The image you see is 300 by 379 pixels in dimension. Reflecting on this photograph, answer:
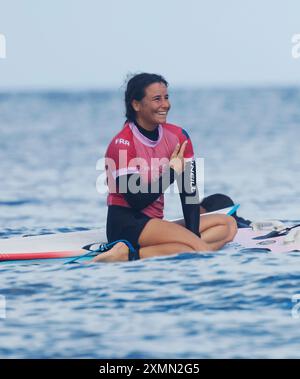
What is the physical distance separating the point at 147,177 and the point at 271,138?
2283 centimetres

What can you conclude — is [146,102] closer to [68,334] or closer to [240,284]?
[240,284]

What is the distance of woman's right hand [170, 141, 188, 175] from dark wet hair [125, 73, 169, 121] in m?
0.56

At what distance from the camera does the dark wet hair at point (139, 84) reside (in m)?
9.08

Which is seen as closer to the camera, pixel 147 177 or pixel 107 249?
pixel 147 177

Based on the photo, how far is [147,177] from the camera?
9.05 m

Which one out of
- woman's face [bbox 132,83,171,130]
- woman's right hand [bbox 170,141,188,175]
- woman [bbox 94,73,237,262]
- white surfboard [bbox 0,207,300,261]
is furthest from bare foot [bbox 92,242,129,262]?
woman's face [bbox 132,83,171,130]

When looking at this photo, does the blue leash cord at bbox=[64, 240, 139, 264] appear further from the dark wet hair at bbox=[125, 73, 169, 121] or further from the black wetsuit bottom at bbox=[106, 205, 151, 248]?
the dark wet hair at bbox=[125, 73, 169, 121]

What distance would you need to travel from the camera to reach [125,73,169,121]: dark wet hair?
29.8ft

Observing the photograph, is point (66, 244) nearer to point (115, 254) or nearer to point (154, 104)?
point (115, 254)

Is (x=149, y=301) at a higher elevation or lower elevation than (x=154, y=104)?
lower

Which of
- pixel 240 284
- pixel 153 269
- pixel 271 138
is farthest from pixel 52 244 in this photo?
pixel 271 138

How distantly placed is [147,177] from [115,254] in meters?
0.79

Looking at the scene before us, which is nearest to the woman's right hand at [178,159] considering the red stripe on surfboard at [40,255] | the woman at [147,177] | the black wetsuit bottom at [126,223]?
the woman at [147,177]

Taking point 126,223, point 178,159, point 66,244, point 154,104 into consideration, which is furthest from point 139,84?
point 66,244
